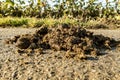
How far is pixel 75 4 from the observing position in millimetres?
13195

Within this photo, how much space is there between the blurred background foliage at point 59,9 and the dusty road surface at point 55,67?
6.90 m

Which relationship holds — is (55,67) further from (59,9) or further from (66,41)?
(59,9)

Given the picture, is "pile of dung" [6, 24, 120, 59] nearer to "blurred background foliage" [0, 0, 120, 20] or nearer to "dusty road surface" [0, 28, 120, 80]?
"dusty road surface" [0, 28, 120, 80]

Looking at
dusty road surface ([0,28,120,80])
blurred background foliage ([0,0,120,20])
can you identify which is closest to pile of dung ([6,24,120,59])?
dusty road surface ([0,28,120,80])

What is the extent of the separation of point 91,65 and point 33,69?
0.83 metres

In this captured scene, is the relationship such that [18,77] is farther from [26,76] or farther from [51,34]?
[51,34]

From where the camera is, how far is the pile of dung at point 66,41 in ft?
19.7

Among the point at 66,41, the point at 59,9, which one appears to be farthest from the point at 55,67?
the point at 59,9

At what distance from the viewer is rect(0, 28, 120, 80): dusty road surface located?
5059 mm

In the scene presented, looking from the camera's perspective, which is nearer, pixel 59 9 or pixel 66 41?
pixel 66 41

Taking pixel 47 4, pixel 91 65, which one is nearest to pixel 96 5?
pixel 47 4

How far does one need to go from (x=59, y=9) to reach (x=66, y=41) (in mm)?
6916

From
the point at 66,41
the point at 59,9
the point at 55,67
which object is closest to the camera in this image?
the point at 55,67

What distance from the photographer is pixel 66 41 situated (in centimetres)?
625
